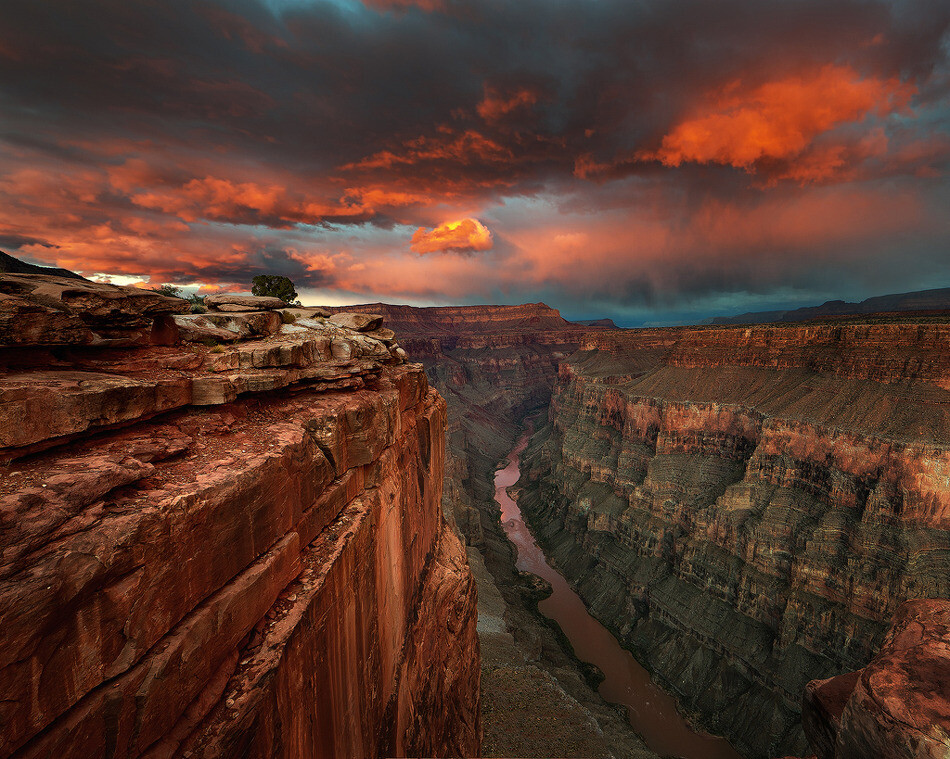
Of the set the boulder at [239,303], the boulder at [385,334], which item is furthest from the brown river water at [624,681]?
the boulder at [239,303]

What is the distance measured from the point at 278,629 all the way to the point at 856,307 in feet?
615

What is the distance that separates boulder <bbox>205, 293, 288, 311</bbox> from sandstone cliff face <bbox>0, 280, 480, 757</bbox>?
2.28 m

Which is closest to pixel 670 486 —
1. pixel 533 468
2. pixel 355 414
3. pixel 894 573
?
pixel 894 573

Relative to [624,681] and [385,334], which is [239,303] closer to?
[385,334]

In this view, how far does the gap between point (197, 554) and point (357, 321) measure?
49.2ft

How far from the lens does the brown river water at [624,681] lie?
27391 millimetres

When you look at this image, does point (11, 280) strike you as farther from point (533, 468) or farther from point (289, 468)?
point (533, 468)

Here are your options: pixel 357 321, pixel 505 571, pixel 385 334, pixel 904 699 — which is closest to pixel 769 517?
pixel 505 571

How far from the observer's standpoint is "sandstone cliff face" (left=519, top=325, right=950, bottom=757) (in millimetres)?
27594

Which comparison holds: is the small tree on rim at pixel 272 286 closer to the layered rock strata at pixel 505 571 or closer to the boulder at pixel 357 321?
the boulder at pixel 357 321

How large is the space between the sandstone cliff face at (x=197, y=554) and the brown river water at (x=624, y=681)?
26.5 m

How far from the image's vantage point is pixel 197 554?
5809 millimetres

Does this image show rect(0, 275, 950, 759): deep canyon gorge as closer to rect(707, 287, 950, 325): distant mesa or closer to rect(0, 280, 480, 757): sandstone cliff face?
rect(0, 280, 480, 757): sandstone cliff face

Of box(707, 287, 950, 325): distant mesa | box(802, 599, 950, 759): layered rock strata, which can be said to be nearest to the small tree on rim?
box(802, 599, 950, 759): layered rock strata
